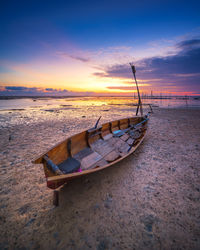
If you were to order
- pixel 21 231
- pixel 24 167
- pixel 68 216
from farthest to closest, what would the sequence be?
1. pixel 24 167
2. pixel 68 216
3. pixel 21 231

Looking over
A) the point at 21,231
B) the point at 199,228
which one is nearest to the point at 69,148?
the point at 21,231

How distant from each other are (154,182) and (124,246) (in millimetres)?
2367

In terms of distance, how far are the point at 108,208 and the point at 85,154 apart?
2.36 metres

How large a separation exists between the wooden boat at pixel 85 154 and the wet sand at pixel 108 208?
0.54m

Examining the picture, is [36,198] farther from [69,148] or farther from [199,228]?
[199,228]

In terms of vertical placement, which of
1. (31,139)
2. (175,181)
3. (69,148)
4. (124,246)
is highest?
(69,148)

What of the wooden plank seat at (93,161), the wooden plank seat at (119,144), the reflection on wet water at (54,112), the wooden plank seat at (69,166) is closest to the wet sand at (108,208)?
the wooden plank seat at (93,161)

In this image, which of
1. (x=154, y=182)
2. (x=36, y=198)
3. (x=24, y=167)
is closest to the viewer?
(x=36, y=198)

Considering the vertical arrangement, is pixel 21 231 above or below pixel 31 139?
below

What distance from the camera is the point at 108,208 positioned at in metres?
3.24

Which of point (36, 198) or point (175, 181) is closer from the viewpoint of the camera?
point (36, 198)

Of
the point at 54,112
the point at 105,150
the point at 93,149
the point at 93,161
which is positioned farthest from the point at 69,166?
the point at 54,112

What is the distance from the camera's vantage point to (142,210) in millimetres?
3188

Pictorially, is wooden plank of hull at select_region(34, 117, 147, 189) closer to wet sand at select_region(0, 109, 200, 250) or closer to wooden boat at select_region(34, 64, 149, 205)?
wooden boat at select_region(34, 64, 149, 205)
